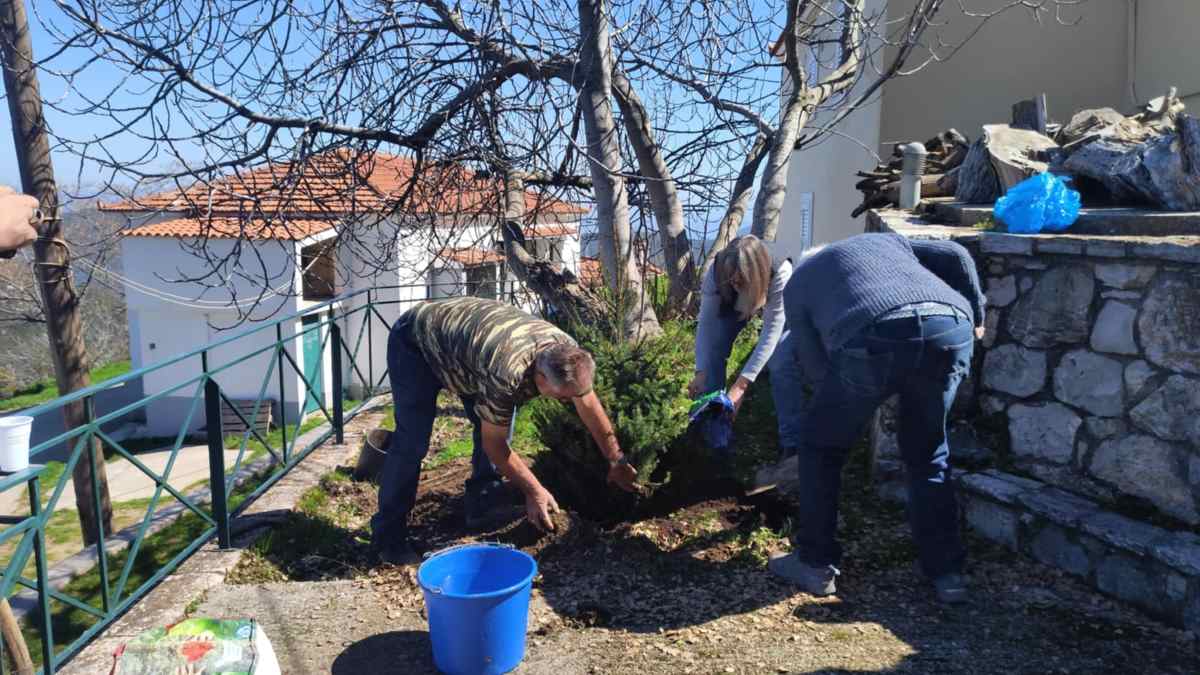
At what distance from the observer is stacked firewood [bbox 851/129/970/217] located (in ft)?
18.7

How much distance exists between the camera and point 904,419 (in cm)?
288

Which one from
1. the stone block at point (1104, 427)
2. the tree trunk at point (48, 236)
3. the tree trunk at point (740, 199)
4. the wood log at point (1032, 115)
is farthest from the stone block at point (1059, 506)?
the tree trunk at point (48, 236)

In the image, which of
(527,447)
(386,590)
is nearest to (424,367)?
(386,590)

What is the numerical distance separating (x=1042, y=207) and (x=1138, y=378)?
85 centimetres

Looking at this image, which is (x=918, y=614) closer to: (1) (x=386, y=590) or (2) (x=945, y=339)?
(2) (x=945, y=339)

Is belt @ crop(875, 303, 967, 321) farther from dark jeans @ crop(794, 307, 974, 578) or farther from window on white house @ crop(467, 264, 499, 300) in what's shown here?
window on white house @ crop(467, 264, 499, 300)

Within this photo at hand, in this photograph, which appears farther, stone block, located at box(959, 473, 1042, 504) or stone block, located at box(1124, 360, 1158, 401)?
stone block, located at box(959, 473, 1042, 504)

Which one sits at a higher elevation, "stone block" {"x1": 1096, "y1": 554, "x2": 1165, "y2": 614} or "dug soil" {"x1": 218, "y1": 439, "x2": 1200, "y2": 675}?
"stone block" {"x1": 1096, "y1": 554, "x2": 1165, "y2": 614}

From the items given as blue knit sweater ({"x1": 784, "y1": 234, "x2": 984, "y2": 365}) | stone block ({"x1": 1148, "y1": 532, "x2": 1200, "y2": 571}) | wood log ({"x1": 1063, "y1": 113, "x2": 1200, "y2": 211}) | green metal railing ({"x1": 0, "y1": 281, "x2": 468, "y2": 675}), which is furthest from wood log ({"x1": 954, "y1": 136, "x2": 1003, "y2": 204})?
green metal railing ({"x1": 0, "y1": 281, "x2": 468, "y2": 675})

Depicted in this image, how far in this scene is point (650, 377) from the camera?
3779mm

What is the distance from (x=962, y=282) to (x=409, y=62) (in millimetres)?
3600

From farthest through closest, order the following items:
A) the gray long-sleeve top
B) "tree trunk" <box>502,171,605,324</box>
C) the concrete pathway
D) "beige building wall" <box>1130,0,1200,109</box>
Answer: the concrete pathway < "beige building wall" <box>1130,0,1200,109</box> < "tree trunk" <box>502,171,605,324</box> < the gray long-sleeve top

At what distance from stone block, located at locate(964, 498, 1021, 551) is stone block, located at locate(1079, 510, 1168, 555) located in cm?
29

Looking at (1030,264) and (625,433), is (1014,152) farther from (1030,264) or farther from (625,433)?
(625,433)
